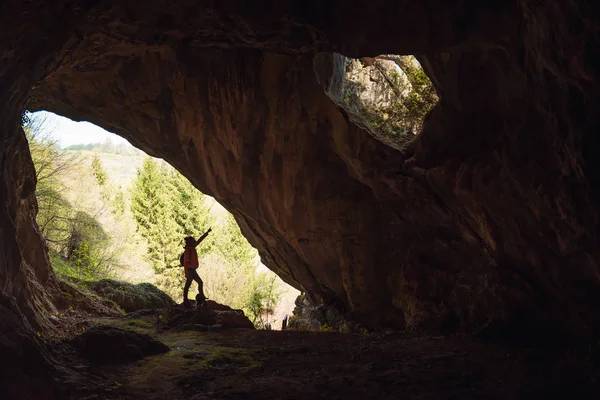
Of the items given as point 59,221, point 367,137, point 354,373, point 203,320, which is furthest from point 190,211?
point 354,373

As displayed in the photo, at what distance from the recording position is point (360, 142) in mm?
9508

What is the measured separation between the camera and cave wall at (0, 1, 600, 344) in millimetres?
5395

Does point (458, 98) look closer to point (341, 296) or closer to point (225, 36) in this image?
point (225, 36)

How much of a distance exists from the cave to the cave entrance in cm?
432

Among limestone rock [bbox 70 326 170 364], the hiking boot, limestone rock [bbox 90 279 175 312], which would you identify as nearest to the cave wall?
limestone rock [bbox 70 326 170 364]

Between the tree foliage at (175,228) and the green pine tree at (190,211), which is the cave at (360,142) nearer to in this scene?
the tree foliage at (175,228)

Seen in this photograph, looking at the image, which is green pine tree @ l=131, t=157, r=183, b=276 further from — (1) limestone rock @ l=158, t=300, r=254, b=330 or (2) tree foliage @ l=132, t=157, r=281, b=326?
(1) limestone rock @ l=158, t=300, r=254, b=330

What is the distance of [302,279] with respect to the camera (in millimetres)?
14266

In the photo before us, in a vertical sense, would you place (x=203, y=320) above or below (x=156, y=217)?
below

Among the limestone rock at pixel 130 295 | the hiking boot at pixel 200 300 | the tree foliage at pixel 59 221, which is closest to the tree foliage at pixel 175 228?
the tree foliage at pixel 59 221

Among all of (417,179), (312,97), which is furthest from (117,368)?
(312,97)

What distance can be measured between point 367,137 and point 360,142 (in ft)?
0.58

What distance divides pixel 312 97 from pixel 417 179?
3002mm

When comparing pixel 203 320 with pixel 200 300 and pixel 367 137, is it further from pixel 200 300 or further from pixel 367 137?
pixel 367 137
